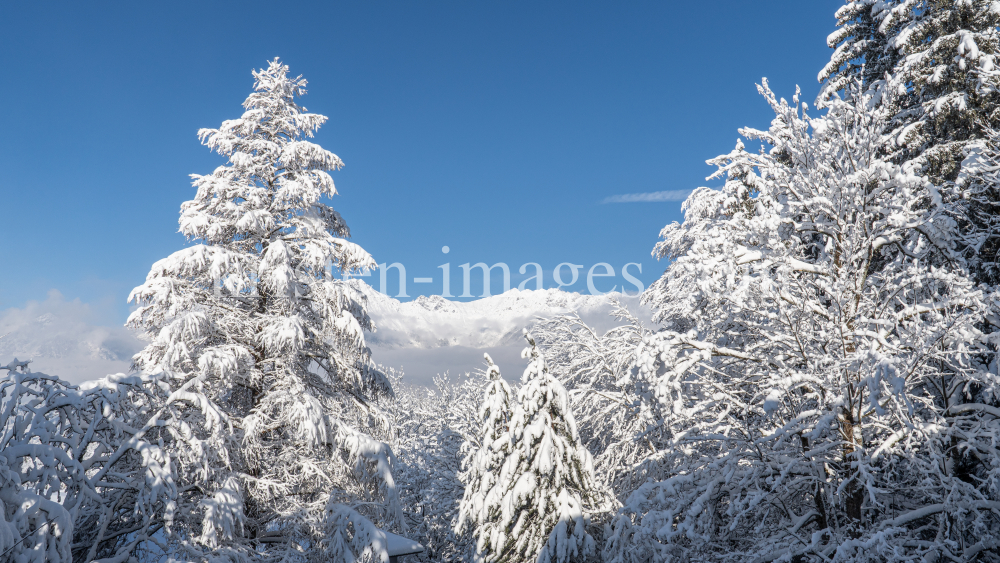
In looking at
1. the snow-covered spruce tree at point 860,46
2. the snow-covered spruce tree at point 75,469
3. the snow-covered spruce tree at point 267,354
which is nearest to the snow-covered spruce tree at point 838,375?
the snow-covered spruce tree at point 267,354

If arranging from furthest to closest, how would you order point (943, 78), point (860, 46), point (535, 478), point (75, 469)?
point (860, 46) < point (535, 478) < point (943, 78) < point (75, 469)

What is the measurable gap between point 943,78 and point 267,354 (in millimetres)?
12485

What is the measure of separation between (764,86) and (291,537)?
32.1 feet

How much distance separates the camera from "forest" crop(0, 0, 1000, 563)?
18.9 feet

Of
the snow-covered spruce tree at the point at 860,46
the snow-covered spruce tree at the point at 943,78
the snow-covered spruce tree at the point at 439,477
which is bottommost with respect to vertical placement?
the snow-covered spruce tree at the point at 439,477

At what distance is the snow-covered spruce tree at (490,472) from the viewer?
1073 centimetres

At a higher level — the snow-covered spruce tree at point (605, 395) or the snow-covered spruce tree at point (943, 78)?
the snow-covered spruce tree at point (943, 78)

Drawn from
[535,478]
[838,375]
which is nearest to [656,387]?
[838,375]

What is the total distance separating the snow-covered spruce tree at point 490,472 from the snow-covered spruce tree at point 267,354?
2.22m

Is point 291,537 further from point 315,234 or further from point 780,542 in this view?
point 780,542

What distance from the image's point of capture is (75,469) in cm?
589

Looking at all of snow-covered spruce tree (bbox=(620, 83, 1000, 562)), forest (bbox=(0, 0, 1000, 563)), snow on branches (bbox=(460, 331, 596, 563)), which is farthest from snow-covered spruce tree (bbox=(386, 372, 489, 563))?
snow-covered spruce tree (bbox=(620, 83, 1000, 562))

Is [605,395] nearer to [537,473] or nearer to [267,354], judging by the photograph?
[537,473]

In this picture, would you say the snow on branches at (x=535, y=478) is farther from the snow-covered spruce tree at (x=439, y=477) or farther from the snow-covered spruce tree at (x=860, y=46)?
the snow-covered spruce tree at (x=860, y=46)
